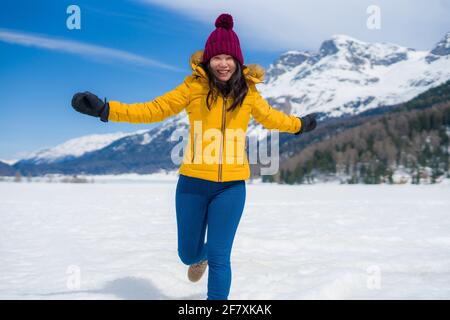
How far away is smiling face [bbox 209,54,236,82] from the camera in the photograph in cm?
343

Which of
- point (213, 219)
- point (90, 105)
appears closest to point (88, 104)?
point (90, 105)

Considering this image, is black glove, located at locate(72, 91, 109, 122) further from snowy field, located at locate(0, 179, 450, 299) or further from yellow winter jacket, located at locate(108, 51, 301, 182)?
snowy field, located at locate(0, 179, 450, 299)

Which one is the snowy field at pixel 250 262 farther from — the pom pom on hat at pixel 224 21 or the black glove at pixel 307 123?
the pom pom on hat at pixel 224 21

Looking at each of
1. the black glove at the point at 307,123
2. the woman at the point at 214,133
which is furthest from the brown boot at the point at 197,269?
the black glove at the point at 307,123

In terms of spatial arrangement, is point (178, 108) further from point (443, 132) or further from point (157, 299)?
point (443, 132)

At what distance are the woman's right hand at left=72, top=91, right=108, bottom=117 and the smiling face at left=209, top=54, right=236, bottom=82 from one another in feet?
3.04

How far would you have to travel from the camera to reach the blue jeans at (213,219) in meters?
3.34

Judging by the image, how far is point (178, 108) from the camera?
340 centimetres

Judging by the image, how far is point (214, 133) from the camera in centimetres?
338

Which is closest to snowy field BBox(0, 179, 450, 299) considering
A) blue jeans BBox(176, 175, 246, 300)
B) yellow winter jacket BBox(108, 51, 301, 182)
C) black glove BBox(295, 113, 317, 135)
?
blue jeans BBox(176, 175, 246, 300)

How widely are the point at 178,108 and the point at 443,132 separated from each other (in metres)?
102

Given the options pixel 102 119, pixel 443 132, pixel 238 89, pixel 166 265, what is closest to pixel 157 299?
pixel 166 265

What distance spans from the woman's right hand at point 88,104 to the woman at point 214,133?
93mm

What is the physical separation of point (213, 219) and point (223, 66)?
4.13ft
